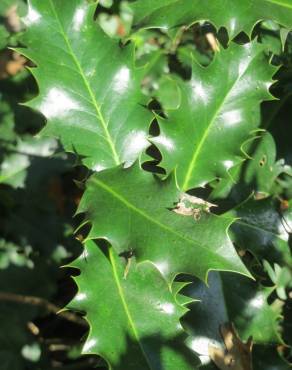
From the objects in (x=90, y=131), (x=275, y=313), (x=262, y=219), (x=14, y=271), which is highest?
(x=90, y=131)

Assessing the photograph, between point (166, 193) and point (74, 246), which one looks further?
point (74, 246)

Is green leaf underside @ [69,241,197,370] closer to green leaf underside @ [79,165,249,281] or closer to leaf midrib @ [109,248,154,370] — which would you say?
leaf midrib @ [109,248,154,370]

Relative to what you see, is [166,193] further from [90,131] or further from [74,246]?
[74,246]

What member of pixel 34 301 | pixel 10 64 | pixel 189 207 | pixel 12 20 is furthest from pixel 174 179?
pixel 10 64

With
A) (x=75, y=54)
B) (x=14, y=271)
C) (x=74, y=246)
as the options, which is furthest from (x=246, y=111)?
(x=14, y=271)

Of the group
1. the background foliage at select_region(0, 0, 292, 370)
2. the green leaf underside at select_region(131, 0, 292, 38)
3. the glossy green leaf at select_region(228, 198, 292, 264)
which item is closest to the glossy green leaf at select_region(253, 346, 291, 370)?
the background foliage at select_region(0, 0, 292, 370)

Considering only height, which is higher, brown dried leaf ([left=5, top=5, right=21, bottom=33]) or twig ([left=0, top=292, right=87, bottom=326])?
brown dried leaf ([left=5, top=5, right=21, bottom=33])
